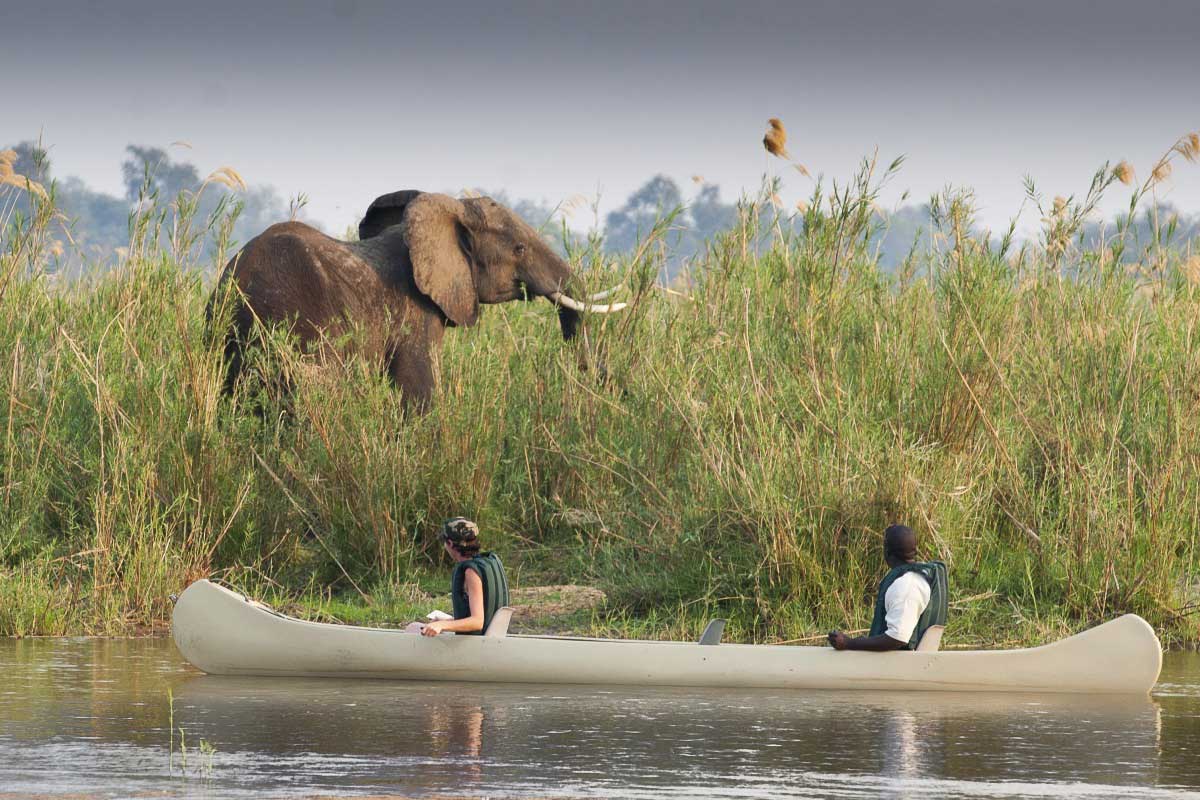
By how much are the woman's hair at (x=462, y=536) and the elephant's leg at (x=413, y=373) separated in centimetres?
497

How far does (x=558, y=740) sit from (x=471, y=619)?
195 centimetres

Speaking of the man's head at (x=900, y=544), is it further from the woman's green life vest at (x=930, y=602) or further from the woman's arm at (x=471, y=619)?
the woman's arm at (x=471, y=619)

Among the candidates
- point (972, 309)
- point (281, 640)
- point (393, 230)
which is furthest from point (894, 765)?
point (393, 230)

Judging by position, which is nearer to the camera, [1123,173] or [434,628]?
[434,628]

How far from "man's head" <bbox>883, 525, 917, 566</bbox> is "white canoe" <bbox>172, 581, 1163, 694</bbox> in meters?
0.47

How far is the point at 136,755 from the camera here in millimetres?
7711

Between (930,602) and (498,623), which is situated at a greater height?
(930,602)

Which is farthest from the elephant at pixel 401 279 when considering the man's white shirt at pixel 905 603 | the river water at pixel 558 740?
the man's white shirt at pixel 905 603

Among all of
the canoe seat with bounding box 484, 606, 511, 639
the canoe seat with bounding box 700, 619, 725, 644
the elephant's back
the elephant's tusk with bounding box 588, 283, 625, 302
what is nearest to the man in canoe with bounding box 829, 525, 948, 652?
the canoe seat with bounding box 700, 619, 725, 644

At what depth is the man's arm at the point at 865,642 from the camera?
377 inches

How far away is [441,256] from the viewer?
1579 cm

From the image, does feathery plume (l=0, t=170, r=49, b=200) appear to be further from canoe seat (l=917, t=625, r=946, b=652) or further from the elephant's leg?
canoe seat (l=917, t=625, r=946, b=652)

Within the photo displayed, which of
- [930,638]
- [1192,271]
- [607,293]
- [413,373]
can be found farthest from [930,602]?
[413,373]

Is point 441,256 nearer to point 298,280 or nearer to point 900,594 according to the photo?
point 298,280
